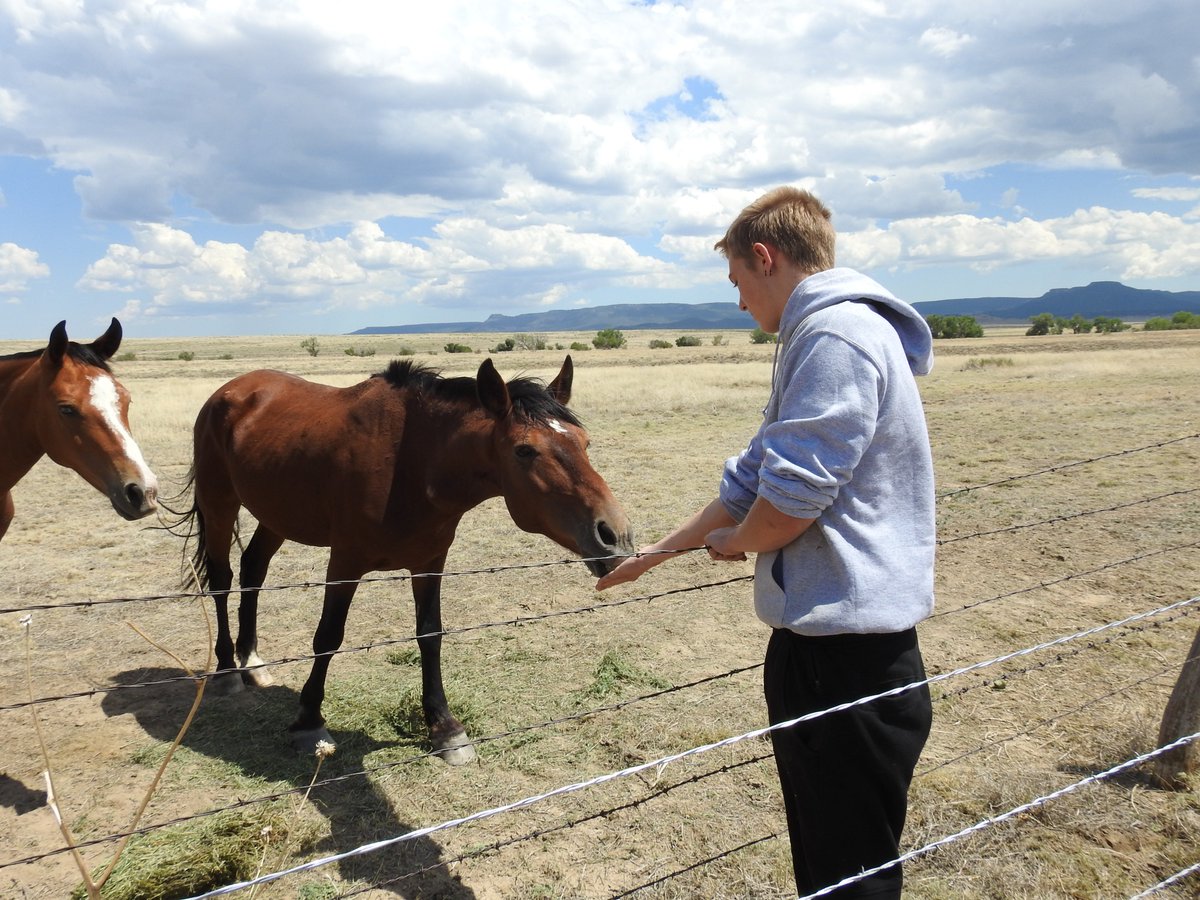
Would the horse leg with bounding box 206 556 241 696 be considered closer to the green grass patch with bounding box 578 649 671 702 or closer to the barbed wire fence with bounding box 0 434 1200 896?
the barbed wire fence with bounding box 0 434 1200 896

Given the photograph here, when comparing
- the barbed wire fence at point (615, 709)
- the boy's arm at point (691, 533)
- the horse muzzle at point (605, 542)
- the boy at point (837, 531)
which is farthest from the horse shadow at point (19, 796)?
the boy at point (837, 531)

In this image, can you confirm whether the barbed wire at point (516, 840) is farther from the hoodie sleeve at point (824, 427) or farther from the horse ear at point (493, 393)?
the horse ear at point (493, 393)

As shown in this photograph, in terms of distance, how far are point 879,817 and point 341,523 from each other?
3.38m

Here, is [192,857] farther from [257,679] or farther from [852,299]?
[852,299]

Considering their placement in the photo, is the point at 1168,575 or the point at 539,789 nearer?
the point at 539,789

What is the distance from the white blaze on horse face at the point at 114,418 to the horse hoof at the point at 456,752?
85.0 inches

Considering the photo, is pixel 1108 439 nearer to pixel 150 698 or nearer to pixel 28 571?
pixel 150 698

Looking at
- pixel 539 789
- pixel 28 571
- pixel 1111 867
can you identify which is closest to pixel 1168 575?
pixel 1111 867

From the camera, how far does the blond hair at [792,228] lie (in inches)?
74.5

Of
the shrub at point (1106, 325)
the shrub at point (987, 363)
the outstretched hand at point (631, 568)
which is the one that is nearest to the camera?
the outstretched hand at point (631, 568)

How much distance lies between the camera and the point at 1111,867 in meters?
3.21

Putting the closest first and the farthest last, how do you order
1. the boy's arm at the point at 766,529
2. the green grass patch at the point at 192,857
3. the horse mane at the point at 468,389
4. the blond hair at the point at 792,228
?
the boy's arm at the point at 766,529 < the blond hair at the point at 792,228 < the green grass patch at the point at 192,857 < the horse mane at the point at 468,389

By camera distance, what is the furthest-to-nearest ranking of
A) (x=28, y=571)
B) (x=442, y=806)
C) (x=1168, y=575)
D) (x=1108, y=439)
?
(x=1108, y=439)
(x=28, y=571)
(x=1168, y=575)
(x=442, y=806)

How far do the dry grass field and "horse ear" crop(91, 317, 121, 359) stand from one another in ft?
6.45
